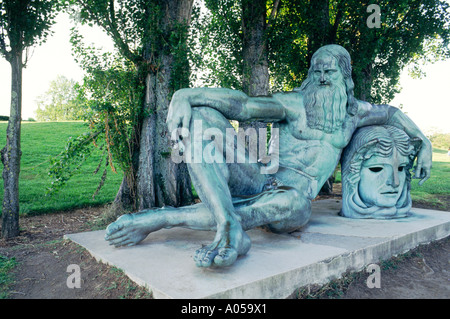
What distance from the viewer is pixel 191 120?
2.51 m

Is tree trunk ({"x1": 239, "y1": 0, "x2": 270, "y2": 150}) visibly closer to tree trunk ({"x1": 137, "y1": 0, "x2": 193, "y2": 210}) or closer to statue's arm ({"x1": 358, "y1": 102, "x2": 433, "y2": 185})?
tree trunk ({"x1": 137, "y1": 0, "x2": 193, "y2": 210})

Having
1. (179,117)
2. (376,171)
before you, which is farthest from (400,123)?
(179,117)

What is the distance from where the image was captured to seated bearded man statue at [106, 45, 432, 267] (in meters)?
2.32

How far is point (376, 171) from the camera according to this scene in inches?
135

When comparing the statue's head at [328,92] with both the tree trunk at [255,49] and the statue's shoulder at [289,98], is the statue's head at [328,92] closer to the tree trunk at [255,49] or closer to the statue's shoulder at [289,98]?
the statue's shoulder at [289,98]

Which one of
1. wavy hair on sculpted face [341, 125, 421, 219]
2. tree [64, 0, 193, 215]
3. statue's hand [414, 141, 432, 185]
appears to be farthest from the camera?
tree [64, 0, 193, 215]

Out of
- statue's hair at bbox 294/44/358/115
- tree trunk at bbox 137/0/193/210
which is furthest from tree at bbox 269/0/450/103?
statue's hair at bbox 294/44/358/115

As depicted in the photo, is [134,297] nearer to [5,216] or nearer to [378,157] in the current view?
[378,157]

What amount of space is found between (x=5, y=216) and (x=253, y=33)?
4.35m

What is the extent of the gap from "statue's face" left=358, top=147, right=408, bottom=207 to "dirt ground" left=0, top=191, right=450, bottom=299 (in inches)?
22.1

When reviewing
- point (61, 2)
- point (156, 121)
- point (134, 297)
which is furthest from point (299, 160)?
point (61, 2)

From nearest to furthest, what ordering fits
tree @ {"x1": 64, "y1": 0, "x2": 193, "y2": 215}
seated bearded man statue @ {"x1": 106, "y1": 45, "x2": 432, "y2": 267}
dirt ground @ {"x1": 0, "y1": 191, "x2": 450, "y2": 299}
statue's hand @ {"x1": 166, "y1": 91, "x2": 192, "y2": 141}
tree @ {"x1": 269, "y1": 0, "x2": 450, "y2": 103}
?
dirt ground @ {"x1": 0, "y1": 191, "x2": 450, "y2": 299}
seated bearded man statue @ {"x1": 106, "y1": 45, "x2": 432, "y2": 267}
statue's hand @ {"x1": 166, "y1": 91, "x2": 192, "y2": 141}
tree @ {"x1": 64, "y1": 0, "x2": 193, "y2": 215}
tree @ {"x1": 269, "y1": 0, "x2": 450, "y2": 103}

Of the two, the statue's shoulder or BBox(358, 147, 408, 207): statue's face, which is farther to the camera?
BBox(358, 147, 408, 207): statue's face

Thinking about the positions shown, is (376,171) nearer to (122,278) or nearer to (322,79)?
(322,79)
